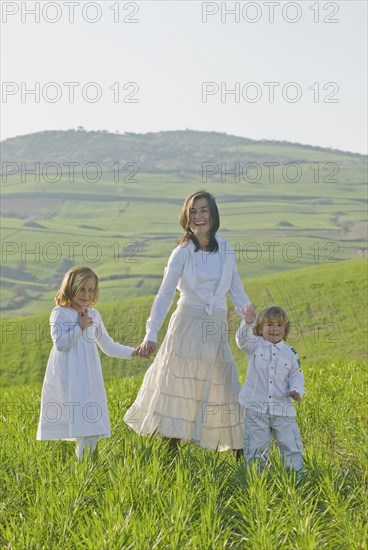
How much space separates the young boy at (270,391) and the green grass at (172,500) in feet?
0.74

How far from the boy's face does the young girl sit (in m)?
1.46

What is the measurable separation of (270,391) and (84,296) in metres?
1.76

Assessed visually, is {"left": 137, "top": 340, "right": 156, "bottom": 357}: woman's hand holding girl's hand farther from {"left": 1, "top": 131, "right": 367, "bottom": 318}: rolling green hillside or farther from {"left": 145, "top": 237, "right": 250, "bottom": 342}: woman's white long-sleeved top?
{"left": 1, "top": 131, "right": 367, "bottom": 318}: rolling green hillside

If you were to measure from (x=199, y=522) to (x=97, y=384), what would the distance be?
173cm

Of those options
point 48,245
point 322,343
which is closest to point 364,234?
point 48,245

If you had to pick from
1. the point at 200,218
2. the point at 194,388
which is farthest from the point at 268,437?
the point at 200,218

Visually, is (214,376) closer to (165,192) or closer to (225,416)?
(225,416)

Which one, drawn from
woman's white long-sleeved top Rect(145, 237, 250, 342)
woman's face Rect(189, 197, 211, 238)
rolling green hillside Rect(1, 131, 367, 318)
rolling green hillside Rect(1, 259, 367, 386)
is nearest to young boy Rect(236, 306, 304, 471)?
woman's white long-sleeved top Rect(145, 237, 250, 342)

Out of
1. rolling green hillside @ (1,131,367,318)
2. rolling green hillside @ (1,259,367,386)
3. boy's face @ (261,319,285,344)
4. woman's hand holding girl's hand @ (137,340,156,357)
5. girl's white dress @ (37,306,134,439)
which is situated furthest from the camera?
rolling green hillside @ (1,131,367,318)

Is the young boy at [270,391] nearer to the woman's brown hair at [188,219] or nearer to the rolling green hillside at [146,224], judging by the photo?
the woman's brown hair at [188,219]

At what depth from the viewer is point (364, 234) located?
333 feet

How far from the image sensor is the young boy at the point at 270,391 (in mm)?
7227

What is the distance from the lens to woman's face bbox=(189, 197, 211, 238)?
7367mm

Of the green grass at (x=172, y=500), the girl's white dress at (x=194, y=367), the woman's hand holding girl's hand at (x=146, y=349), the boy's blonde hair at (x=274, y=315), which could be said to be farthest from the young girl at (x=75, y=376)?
the boy's blonde hair at (x=274, y=315)
